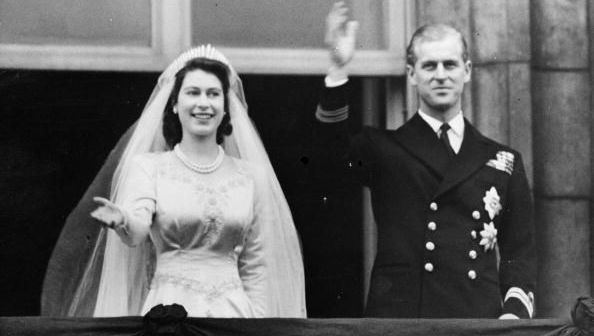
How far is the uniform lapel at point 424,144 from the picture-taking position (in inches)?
226

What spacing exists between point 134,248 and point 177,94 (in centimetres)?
54

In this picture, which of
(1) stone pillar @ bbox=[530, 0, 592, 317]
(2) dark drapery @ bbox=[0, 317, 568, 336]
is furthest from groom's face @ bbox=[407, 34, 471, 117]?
(2) dark drapery @ bbox=[0, 317, 568, 336]

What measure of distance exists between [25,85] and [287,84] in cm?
95

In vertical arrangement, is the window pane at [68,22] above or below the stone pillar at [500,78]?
above

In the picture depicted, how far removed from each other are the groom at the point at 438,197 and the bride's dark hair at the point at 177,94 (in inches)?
13.5

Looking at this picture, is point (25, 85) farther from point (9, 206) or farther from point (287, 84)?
point (287, 84)

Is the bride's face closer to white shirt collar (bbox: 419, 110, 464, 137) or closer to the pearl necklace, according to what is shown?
the pearl necklace

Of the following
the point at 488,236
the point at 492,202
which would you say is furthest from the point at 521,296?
the point at 492,202

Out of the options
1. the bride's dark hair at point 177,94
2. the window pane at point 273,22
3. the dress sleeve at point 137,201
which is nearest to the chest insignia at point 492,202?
the window pane at point 273,22

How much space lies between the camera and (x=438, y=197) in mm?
5707

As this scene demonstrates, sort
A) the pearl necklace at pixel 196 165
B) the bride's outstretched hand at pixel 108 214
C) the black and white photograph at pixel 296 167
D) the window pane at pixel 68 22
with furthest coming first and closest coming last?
1. the window pane at pixel 68 22
2. the pearl necklace at pixel 196 165
3. the black and white photograph at pixel 296 167
4. the bride's outstretched hand at pixel 108 214

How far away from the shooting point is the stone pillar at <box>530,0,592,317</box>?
20.1ft

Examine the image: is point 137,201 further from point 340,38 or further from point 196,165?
point 340,38

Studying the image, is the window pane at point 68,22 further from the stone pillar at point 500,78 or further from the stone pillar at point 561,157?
the stone pillar at point 561,157
